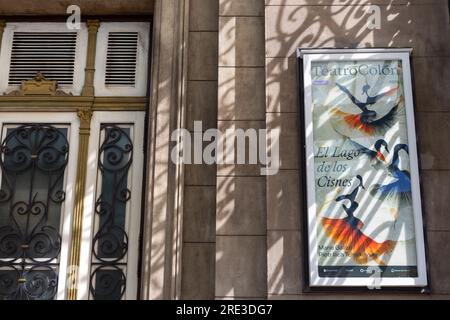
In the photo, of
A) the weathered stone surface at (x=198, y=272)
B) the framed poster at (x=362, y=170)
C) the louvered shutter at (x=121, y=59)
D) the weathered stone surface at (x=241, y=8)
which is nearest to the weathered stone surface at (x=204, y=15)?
the weathered stone surface at (x=241, y=8)

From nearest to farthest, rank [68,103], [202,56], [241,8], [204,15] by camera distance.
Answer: [241,8] < [202,56] < [204,15] < [68,103]

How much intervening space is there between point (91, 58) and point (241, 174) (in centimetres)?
239

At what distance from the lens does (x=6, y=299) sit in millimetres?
6602

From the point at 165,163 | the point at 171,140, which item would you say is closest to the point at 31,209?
the point at 165,163

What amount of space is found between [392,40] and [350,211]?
1823 mm

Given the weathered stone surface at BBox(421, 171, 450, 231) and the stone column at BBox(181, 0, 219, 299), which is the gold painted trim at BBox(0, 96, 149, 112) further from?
the weathered stone surface at BBox(421, 171, 450, 231)

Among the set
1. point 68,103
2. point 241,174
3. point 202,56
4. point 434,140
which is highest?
point 202,56

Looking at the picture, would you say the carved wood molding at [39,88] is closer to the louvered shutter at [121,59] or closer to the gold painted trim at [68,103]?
the gold painted trim at [68,103]

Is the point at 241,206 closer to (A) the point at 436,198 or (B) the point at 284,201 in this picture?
(B) the point at 284,201

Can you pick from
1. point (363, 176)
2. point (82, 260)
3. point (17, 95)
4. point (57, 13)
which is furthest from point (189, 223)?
point (57, 13)

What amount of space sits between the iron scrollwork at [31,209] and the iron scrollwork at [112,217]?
409mm

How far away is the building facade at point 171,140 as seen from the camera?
611cm

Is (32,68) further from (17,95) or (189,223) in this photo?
(189,223)

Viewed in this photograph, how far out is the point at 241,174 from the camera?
634cm
